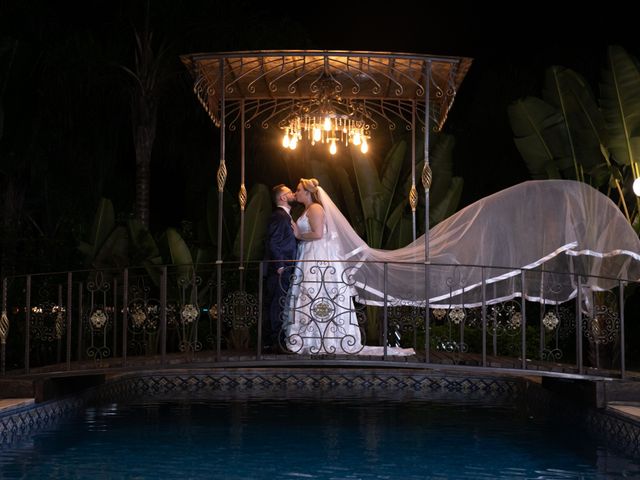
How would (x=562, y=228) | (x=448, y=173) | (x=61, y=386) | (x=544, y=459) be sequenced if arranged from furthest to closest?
1. (x=448, y=173)
2. (x=61, y=386)
3. (x=562, y=228)
4. (x=544, y=459)

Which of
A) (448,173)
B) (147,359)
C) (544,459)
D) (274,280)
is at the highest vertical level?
(448,173)

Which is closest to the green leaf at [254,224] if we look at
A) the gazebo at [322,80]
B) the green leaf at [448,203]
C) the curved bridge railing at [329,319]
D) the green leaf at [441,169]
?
the curved bridge railing at [329,319]

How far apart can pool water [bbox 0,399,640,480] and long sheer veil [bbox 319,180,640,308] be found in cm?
129

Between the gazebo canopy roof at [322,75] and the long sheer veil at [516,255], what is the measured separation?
146cm

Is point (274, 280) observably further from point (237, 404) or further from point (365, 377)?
point (365, 377)

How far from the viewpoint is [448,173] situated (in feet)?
50.6

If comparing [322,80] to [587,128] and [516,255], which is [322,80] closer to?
[516,255]

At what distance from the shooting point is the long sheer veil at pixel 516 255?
32.0 ft

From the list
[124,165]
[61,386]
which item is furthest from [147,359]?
[124,165]

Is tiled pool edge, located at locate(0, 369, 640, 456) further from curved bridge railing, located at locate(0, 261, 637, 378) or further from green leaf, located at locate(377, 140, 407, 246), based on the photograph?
green leaf, located at locate(377, 140, 407, 246)

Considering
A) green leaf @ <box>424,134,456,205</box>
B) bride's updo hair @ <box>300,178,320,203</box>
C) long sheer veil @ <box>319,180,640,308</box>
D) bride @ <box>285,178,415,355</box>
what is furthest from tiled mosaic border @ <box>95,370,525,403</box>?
bride's updo hair @ <box>300,178,320,203</box>

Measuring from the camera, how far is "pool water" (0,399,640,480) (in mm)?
7938

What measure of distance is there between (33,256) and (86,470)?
8.37m

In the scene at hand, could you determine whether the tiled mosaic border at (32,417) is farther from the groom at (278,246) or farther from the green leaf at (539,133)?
the green leaf at (539,133)
